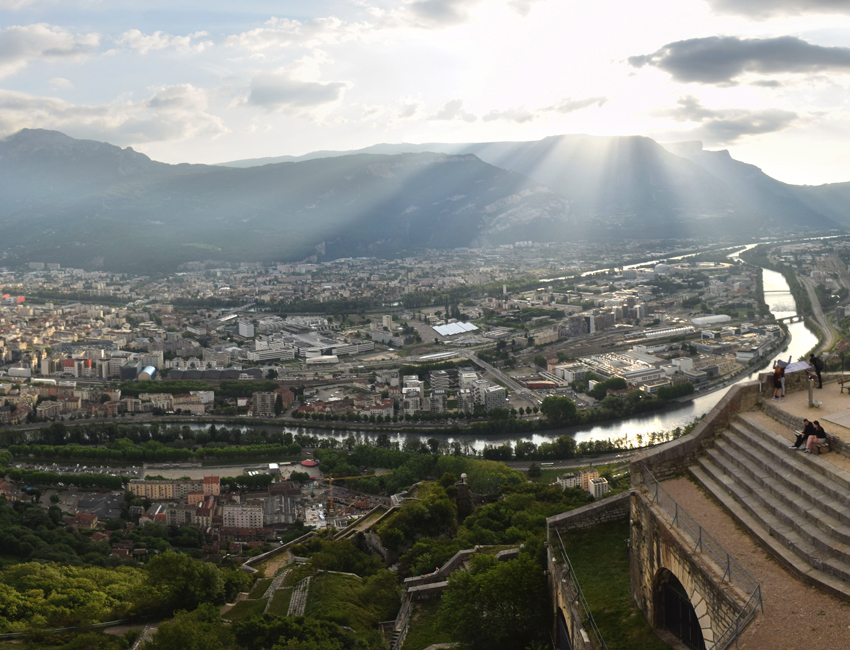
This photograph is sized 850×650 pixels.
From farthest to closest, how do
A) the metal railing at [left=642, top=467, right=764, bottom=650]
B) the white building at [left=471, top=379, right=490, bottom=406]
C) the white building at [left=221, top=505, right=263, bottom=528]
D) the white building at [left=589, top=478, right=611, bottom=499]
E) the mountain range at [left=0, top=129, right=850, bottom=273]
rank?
the mountain range at [left=0, top=129, right=850, bottom=273], the white building at [left=471, top=379, right=490, bottom=406], the white building at [left=221, top=505, right=263, bottom=528], the white building at [left=589, top=478, right=611, bottom=499], the metal railing at [left=642, top=467, right=764, bottom=650]

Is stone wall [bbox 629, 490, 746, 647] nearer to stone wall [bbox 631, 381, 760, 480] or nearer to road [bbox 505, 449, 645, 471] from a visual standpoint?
stone wall [bbox 631, 381, 760, 480]

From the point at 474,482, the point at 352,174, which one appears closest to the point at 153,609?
the point at 474,482

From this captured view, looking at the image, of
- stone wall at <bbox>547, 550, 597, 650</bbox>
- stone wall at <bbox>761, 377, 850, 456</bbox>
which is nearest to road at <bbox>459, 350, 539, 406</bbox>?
stone wall at <bbox>547, 550, 597, 650</bbox>

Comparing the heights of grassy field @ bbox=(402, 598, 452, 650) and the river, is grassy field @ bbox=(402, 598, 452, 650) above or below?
above

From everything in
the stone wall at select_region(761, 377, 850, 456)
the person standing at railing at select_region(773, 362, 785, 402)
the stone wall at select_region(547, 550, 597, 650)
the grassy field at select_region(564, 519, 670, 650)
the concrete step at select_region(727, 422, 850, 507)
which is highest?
the person standing at railing at select_region(773, 362, 785, 402)

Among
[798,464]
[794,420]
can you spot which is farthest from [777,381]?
[798,464]

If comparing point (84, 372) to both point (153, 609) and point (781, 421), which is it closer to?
point (153, 609)
